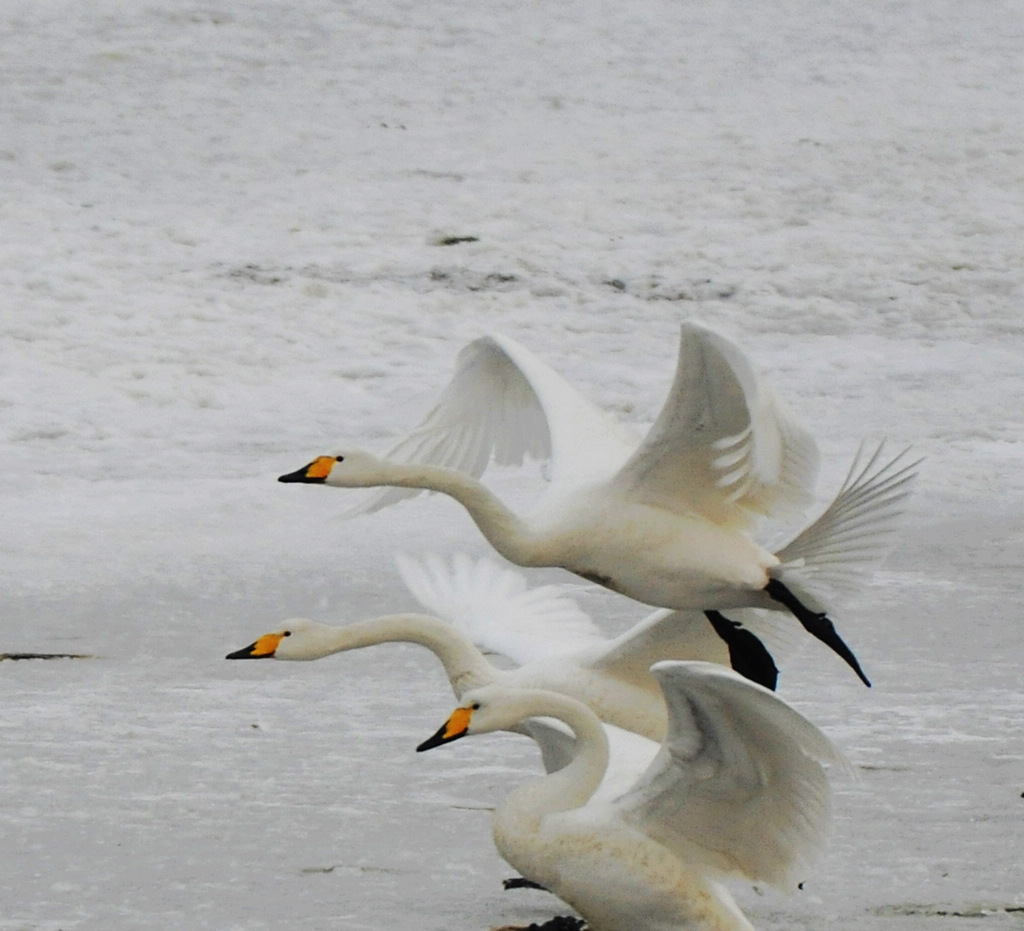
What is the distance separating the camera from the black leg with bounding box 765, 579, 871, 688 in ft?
18.0

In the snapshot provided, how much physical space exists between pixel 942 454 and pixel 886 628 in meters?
2.67

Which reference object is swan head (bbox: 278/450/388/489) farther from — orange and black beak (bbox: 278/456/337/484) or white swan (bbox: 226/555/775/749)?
white swan (bbox: 226/555/775/749)

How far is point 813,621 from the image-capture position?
5598 millimetres

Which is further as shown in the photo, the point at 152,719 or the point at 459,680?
the point at 152,719

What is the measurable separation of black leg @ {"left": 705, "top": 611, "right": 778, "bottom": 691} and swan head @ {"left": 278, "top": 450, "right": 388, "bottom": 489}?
105cm

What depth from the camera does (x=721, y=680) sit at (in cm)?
379

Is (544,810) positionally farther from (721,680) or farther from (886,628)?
(886,628)

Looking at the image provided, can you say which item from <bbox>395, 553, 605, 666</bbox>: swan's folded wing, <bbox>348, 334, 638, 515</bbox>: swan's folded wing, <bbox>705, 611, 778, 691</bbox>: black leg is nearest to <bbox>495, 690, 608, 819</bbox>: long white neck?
<bbox>395, 553, 605, 666</bbox>: swan's folded wing

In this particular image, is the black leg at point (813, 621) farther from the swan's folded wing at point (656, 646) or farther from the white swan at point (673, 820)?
the white swan at point (673, 820)

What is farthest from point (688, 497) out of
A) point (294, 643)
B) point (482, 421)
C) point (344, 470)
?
point (294, 643)

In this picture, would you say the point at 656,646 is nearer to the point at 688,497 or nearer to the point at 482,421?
the point at 688,497

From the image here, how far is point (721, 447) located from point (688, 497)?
25 cm

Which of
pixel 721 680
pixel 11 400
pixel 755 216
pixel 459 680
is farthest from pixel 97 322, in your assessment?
pixel 721 680

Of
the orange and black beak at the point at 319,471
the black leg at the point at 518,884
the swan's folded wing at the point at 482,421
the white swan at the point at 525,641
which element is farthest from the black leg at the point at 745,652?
the black leg at the point at 518,884
